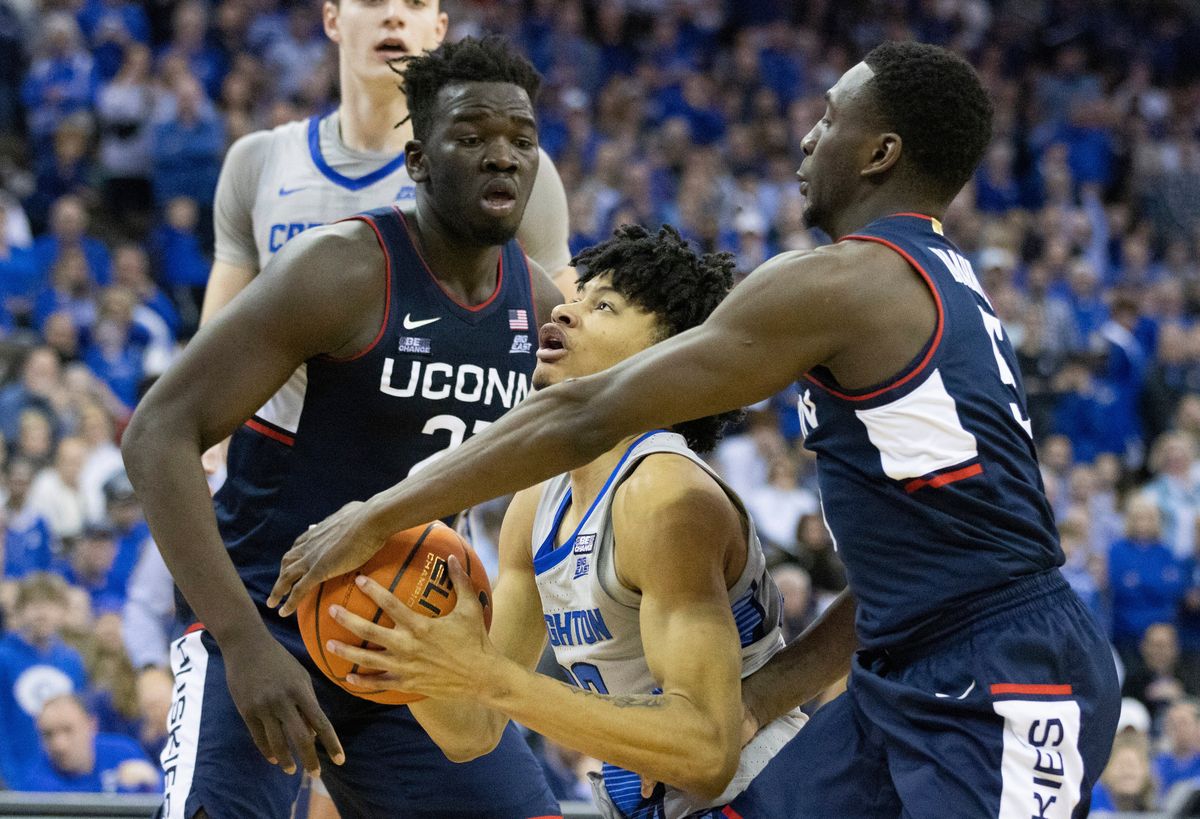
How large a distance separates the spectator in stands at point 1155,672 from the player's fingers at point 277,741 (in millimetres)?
7962

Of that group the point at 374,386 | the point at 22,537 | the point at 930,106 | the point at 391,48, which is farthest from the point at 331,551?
the point at 22,537

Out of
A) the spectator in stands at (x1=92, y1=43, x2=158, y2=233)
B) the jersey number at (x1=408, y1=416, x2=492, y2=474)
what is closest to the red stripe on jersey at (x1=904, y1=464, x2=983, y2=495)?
the jersey number at (x1=408, y1=416, x2=492, y2=474)

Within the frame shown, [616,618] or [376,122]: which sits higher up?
[376,122]

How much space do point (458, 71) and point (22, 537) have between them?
6193mm

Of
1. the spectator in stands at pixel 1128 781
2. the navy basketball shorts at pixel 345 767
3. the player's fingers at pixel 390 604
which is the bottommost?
the spectator in stands at pixel 1128 781

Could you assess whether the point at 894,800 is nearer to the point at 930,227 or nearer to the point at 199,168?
the point at 930,227

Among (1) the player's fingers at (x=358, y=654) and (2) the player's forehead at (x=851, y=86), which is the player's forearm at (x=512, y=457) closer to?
(1) the player's fingers at (x=358, y=654)

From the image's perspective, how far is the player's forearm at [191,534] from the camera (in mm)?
3330

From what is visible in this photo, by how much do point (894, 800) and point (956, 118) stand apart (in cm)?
135

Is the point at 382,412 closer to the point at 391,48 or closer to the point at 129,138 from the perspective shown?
the point at 391,48

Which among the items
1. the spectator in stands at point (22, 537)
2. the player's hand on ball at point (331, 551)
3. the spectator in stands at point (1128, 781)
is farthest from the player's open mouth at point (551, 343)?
the spectator in stands at point (22, 537)

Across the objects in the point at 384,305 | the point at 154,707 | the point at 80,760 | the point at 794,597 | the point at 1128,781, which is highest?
the point at 384,305

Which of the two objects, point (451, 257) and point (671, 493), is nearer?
point (671, 493)

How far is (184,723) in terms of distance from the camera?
3.72 m
